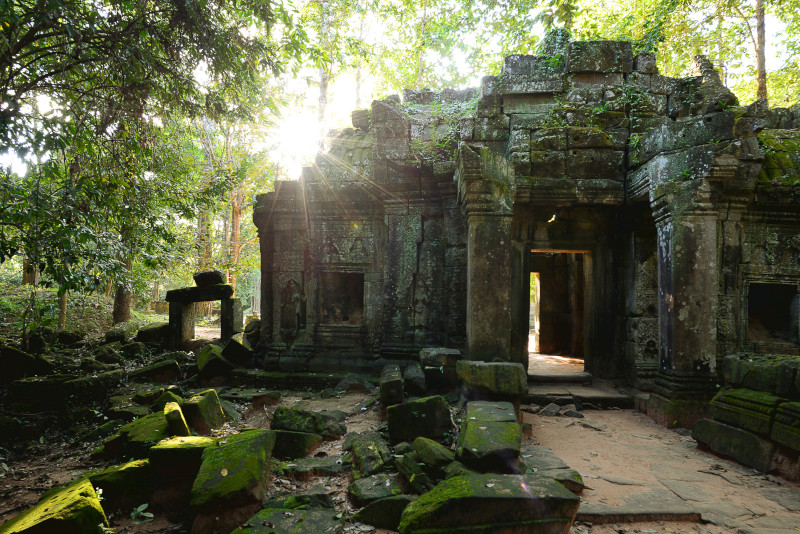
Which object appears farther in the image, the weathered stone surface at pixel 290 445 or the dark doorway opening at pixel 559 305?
the dark doorway opening at pixel 559 305

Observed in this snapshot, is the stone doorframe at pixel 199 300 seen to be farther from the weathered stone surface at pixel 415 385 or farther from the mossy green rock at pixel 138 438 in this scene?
the weathered stone surface at pixel 415 385

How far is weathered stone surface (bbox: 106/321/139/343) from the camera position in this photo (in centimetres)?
871

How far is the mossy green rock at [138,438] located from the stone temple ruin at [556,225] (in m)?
2.99

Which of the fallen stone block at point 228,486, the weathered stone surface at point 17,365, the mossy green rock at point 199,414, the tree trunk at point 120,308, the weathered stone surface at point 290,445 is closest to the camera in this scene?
the fallen stone block at point 228,486

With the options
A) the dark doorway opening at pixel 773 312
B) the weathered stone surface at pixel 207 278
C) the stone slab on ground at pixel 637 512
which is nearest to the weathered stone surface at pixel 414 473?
the stone slab on ground at pixel 637 512

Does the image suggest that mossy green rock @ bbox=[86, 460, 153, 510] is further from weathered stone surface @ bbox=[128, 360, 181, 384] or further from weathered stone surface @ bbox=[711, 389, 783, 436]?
weathered stone surface @ bbox=[711, 389, 783, 436]

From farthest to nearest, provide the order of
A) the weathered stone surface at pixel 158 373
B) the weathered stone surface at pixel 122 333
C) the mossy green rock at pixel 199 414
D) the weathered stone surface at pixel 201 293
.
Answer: the weathered stone surface at pixel 122 333 < the weathered stone surface at pixel 201 293 < the weathered stone surface at pixel 158 373 < the mossy green rock at pixel 199 414

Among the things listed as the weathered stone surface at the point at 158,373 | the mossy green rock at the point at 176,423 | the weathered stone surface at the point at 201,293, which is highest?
the weathered stone surface at the point at 201,293

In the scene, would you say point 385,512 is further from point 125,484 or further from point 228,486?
point 125,484

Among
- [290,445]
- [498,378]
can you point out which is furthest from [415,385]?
[290,445]

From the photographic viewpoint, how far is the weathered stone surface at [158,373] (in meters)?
6.53

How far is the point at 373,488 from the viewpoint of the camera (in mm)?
2953

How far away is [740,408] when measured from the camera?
357 centimetres

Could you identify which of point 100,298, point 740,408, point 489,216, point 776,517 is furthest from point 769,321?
point 100,298
